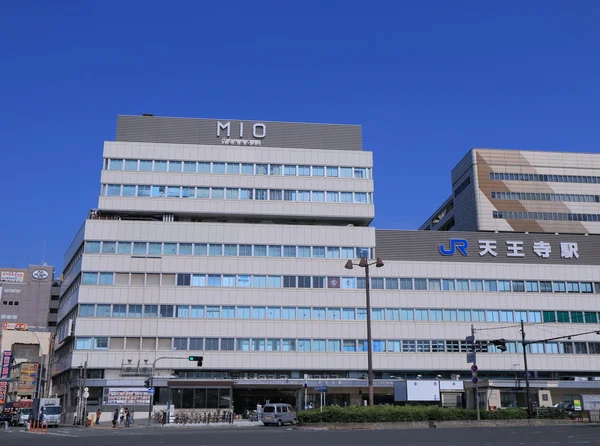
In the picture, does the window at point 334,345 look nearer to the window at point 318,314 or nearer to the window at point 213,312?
the window at point 318,314

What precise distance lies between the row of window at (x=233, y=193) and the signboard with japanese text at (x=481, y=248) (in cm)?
628

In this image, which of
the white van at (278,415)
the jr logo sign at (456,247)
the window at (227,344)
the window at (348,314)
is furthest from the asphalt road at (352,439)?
the jr logo sign at (456,247)

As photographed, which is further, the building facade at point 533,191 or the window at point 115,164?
the building facade at point 533,191

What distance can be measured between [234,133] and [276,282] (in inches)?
794

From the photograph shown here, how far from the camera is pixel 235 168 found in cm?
8206

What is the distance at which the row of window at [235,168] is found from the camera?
266 feet

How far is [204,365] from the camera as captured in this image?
250 ft

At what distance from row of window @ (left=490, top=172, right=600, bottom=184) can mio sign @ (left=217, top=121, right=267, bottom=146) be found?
147ft

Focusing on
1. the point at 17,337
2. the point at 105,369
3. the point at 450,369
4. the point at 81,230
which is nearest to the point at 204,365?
the point at 105,369

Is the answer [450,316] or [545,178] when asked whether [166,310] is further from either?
[545,178]

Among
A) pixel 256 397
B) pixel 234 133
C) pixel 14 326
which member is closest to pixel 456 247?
pixel 256 397

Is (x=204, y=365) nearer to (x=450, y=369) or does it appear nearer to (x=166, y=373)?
(x=166, y=373)

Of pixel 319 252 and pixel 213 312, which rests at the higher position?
pixel 319 252

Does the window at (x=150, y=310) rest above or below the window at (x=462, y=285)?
below
